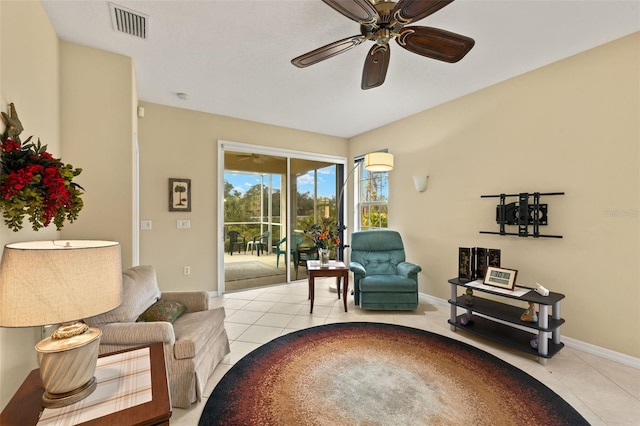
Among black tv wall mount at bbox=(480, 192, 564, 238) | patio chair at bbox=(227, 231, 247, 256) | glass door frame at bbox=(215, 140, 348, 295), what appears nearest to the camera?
black tv wall mount at bbox=(480, 192, 564, 238)

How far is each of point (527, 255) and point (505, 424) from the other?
187cm

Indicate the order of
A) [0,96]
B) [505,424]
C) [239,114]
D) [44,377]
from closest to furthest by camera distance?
[44,377], [0,96], [505,424], [239,114]

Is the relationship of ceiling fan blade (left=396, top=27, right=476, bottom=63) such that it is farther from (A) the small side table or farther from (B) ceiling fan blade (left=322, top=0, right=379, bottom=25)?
(A) the small side table

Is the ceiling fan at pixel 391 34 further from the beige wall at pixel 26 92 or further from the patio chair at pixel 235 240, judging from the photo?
the patio chair at pixel 235 240

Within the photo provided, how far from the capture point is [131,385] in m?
→ 1.19

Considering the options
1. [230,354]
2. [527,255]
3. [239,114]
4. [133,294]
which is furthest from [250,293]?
[527,255]

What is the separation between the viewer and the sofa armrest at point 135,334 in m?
1.71

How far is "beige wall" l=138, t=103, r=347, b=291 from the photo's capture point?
147 inches

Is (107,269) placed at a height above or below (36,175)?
below

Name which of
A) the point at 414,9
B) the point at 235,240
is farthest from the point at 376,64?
the point at 235,240

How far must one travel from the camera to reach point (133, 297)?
2.01 metres

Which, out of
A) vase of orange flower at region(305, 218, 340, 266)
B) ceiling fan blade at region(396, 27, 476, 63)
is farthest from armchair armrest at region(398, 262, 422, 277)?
ceiling fan blade at region(396, 27, 476, 63)

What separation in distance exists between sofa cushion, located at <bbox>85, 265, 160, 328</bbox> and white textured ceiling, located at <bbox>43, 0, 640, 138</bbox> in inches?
79.8

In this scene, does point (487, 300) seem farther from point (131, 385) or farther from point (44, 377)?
point (44, 377)
